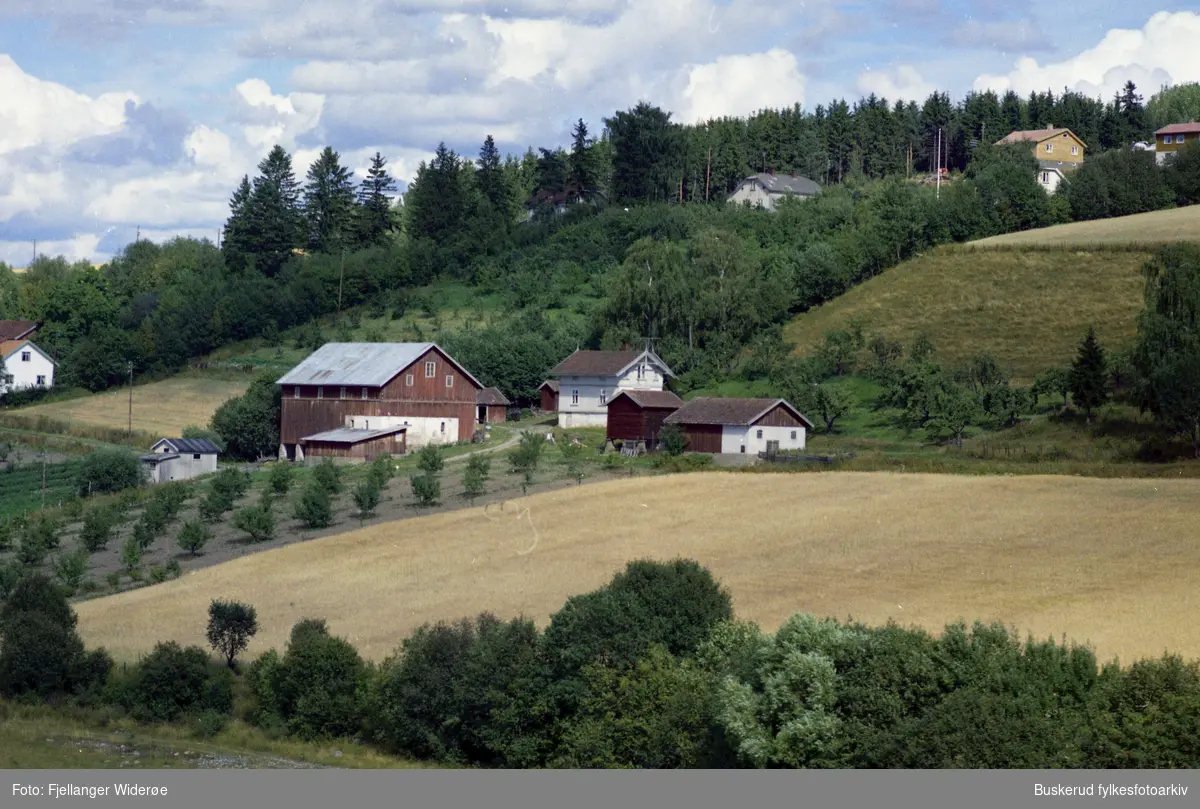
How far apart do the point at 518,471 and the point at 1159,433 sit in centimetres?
2564

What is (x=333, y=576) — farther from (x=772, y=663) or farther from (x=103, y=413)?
(x=103, y=413)

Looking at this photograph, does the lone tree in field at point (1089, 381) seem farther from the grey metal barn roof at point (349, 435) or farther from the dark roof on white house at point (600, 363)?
the grey metal barn roof at point (349, 435)

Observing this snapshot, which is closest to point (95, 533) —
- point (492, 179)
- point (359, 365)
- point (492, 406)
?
point (359, 365)

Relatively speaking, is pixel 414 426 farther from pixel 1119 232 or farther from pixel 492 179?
pixel 492 179

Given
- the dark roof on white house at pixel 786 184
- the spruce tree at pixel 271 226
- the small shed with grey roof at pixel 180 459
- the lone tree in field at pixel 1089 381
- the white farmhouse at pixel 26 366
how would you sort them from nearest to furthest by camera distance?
the lone tree in field at pixel 1089 381, the small shed with grey roof at pixel 180 459, the white farmhouse at pixel 26 366, the spruce tree at pixel 271 226, the dark roof on white house at pixel 786 184

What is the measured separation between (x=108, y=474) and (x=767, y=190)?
274 ft

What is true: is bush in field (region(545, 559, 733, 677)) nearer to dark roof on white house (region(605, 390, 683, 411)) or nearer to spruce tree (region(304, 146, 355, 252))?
dark roof on white house (region(605, 390, 683, 411))

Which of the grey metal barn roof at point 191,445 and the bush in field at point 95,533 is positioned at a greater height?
the grey metal barn roof at point 191,445

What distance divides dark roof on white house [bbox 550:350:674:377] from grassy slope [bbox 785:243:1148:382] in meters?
10.5

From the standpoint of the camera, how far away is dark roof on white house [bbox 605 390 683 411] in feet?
243

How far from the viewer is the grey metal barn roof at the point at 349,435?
7256 centimetres

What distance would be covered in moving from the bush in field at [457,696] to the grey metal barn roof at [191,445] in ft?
134

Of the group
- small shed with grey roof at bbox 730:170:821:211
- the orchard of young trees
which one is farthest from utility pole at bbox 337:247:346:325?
small shed with grey roof at bbox 730:170:821:211

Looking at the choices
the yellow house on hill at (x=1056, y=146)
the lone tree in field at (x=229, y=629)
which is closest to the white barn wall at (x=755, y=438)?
the lone tree in field at (x=229, y=629)
